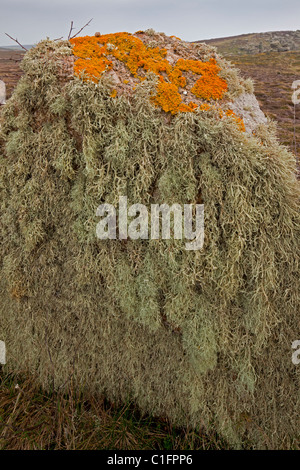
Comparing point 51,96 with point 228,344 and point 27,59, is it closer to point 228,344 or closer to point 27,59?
point 27,59

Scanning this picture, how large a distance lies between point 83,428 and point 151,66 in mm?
3242

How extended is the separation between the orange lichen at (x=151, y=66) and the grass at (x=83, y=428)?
275 centimetres

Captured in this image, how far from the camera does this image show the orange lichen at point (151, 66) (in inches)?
92.8

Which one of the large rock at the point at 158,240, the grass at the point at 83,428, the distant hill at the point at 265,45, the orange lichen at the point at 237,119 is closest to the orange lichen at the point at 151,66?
the large rock at the point at 158,240

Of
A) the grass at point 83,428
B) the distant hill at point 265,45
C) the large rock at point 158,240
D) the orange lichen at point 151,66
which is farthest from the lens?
the distant hill at point 265,45

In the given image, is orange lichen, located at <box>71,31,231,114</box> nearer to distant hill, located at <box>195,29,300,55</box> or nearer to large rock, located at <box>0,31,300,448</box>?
large rock, located at <box>0,31,300,448</box>

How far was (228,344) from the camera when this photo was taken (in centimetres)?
246

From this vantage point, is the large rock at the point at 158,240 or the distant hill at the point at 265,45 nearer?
the large rock at the point at 158,240

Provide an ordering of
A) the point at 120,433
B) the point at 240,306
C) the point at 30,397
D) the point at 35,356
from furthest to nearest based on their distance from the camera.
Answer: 1. the point at 35,356
2. the point at 30,397
3. the point at 120,433
4. the point at 240,306

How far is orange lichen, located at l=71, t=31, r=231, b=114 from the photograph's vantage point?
2.36m

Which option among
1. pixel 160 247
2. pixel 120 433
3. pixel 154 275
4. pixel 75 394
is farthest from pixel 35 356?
pixel 160 247

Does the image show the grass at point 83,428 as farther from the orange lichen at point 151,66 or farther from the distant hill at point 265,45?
the distant hill at point 265,45

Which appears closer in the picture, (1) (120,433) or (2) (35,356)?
(1) (120,433)

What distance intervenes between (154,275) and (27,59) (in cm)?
216
